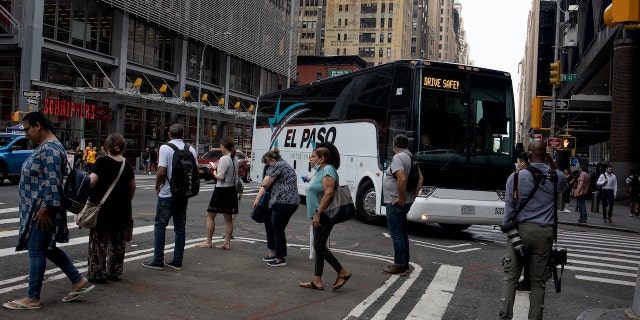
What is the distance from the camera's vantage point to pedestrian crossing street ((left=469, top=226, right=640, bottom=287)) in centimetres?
958

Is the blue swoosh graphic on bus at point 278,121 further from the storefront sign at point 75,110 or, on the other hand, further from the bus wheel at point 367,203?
the storefront sign at point 75,110

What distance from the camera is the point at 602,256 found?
1192 centimetres

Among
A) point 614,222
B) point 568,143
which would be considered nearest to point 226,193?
point 614,222

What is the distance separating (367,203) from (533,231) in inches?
358

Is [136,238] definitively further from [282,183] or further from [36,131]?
[36,131]

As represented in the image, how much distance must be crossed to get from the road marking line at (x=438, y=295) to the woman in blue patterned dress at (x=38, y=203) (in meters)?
3.70

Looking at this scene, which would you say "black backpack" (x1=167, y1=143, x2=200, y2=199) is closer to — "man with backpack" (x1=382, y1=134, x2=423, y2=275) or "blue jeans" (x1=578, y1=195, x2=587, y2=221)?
"man with backpack" (x1=382, y1=134, x2=423, y2=275)

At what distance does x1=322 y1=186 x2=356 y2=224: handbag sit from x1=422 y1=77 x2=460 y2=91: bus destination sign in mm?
6093

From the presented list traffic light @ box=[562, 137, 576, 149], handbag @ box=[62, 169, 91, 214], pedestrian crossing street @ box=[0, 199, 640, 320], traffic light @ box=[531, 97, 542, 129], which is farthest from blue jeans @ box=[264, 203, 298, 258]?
traffic light @ box=[562, 137, 576, 149]

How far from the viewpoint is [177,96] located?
155ft

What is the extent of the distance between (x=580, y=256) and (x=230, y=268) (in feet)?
24.0

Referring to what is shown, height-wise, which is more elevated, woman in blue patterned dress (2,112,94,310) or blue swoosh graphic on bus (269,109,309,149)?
blue swoosh graphic on bus (269,109,309,149)

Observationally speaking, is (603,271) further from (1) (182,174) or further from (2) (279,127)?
(2) (279,127)

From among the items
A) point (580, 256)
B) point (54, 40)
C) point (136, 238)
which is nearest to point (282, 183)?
point (136, 238)
